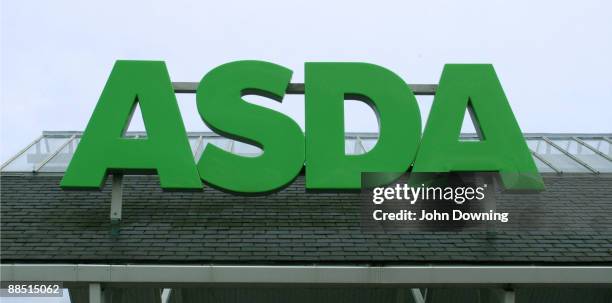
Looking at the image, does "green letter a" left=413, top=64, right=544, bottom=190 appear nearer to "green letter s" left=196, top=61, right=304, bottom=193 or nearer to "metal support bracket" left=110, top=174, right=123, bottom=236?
"green letter s" left=196, top=61, right=304, bottom=193

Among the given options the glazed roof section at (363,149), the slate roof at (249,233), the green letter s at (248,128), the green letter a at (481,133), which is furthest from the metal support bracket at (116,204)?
the green letter a at (481,133)

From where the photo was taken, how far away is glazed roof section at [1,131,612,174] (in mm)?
14523

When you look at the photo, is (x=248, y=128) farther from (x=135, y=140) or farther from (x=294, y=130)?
(x=135, y=140)

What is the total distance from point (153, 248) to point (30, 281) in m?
1.75

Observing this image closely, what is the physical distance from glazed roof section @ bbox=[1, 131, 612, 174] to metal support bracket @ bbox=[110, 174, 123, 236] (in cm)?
282

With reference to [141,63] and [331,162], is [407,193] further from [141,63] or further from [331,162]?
[141,63]

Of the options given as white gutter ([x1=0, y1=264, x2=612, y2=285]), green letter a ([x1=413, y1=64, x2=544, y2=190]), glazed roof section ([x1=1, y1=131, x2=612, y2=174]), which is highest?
glazed roof section ([x1=1, y1=131, x2=612, y2=174])

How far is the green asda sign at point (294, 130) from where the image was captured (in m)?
11.7

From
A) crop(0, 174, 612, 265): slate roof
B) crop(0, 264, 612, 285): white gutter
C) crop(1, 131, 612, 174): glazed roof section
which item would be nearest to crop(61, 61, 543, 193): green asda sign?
crop(0, 174, 612, 265): slate roof

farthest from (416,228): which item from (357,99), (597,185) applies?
(597,185)

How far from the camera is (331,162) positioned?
1177cm

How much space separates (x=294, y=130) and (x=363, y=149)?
4.72 metres

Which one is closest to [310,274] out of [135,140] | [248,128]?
[248,128]

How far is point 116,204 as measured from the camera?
11.6m
